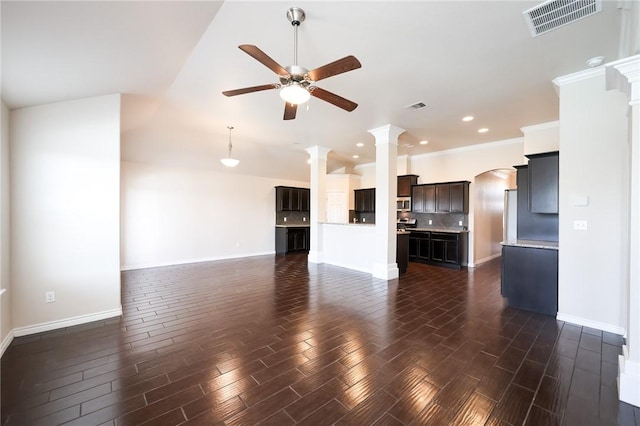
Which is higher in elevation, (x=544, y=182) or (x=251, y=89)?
(x=251, y=89)

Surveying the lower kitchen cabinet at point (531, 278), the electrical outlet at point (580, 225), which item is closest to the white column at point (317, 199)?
the lower kitchen cabinet at point (531, 278)

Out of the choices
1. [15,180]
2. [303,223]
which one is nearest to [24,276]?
[15,180]

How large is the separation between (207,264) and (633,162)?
23.9 feet

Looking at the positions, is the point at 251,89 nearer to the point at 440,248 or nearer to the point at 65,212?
the point at 65,212

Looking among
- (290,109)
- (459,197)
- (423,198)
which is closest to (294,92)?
(290,109)

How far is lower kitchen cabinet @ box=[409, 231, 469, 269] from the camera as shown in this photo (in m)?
6.09

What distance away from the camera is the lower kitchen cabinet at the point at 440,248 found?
240 inches

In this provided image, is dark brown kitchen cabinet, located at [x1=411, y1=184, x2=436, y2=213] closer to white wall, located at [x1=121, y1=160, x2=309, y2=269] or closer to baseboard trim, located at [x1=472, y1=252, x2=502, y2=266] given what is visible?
baseboard trim, located at [x1=472, y1=252, x2=502, y2=266]

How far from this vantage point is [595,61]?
2.79m

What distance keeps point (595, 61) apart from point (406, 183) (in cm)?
461

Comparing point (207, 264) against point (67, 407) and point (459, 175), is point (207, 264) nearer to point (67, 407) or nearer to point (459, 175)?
point (67, 407)

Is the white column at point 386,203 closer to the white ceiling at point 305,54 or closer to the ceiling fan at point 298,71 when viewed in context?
the white ceiling at point 305,54

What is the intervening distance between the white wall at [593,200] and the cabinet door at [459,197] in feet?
10.4

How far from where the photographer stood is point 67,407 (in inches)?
68.1
